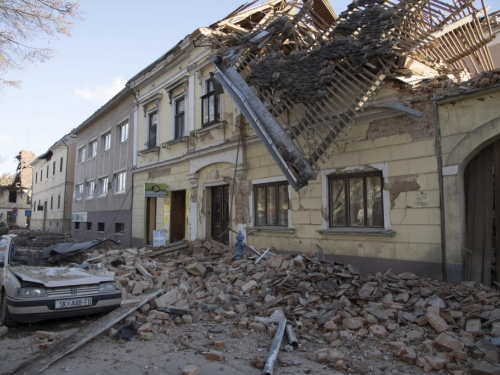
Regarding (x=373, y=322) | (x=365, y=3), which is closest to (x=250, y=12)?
(x=365, y=3)

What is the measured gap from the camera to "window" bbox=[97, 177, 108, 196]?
20.2m

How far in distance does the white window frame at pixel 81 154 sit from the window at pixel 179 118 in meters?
12.5

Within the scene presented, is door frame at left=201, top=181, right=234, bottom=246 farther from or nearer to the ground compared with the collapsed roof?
nearer to the ground

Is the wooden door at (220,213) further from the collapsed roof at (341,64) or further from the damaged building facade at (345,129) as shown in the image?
the collapsed roof at (341,64)

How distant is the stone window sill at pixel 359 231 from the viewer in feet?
23.5

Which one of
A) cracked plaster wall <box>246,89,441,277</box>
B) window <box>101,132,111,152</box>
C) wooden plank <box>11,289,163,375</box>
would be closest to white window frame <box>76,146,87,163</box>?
window <box>101,132,111,152</box>

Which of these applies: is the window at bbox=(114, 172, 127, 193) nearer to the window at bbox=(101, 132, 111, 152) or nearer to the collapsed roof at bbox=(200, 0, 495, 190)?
the window at bbox=(101, 132, 111, 152)

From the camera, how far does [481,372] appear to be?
3.53 m

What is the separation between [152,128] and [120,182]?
13.7ft

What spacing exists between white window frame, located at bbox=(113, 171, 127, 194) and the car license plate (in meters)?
12.6

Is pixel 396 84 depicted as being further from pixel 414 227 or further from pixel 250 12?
pixel 250 12

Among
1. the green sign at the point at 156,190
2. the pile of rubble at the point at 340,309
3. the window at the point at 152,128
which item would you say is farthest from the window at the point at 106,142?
the pile of rubble at the point at 340,309

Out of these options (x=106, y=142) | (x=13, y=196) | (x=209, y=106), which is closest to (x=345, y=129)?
(x=209, y=106)

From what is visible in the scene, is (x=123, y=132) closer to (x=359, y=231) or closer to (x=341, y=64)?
(x=341, y=64)
